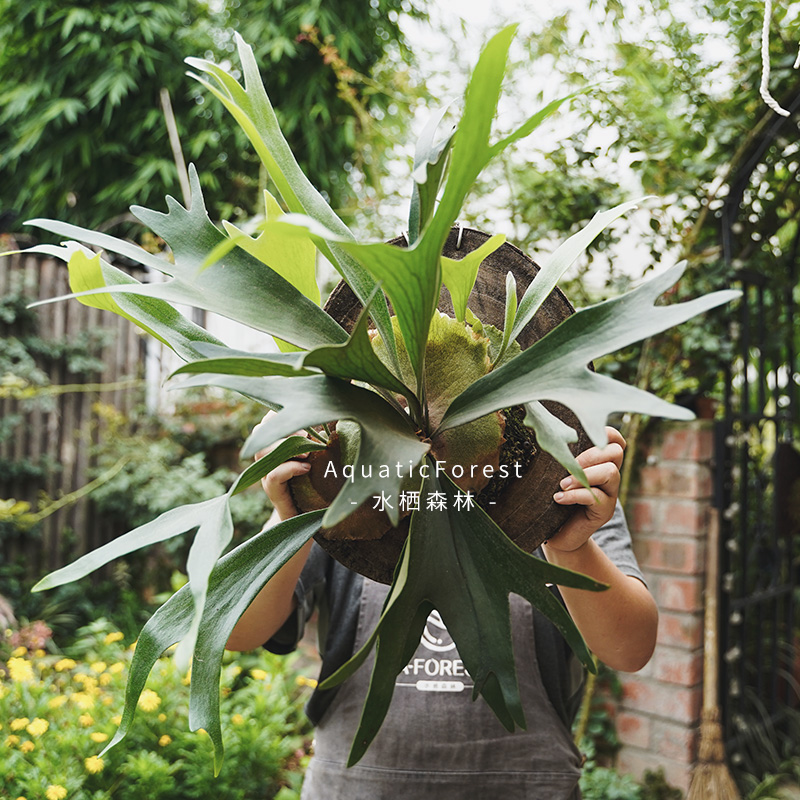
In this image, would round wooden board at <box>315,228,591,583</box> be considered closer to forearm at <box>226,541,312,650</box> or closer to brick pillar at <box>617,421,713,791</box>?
forearm at <box>226,541,312,650</box>

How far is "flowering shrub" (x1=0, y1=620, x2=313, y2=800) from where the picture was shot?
4.15 ft

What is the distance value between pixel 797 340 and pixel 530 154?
107cm

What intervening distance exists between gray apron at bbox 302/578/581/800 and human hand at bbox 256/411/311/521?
433mm

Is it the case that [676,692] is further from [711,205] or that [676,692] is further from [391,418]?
[391,418]

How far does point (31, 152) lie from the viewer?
4012 mm

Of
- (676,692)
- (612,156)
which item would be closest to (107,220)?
(612,156)

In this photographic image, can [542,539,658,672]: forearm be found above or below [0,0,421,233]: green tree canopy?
below

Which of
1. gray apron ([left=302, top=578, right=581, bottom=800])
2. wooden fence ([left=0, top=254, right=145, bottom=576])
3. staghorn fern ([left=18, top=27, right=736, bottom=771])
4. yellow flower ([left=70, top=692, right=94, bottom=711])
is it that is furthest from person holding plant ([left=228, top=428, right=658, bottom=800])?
wooden fence ([left=0, top=254, right=145, bottom=576])

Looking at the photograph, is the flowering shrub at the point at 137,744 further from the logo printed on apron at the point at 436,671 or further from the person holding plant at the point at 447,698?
the logo printed on apron at the point at 436,671

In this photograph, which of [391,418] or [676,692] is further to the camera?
[676,692]

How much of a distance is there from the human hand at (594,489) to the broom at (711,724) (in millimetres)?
1336

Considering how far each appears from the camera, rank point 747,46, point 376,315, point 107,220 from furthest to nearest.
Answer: point 107,220
point 747,46
point 376,315

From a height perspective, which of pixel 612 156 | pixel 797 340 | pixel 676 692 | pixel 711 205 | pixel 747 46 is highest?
pixel 747 46

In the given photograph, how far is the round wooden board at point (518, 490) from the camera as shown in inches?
22.9
